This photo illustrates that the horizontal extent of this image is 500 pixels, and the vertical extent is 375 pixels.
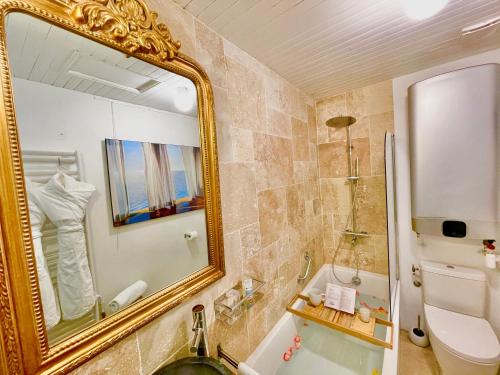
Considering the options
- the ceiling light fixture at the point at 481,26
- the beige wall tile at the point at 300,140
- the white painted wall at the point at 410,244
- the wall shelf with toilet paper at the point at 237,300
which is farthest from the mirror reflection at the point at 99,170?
the white painted wall at the point at 410,244

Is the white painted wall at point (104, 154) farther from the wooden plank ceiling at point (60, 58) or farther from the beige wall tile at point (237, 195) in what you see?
the beige wall tile at point (237, 195)

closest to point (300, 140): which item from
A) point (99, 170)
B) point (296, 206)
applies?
point (296, 206)

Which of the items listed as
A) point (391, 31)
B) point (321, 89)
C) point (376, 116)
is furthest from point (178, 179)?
point (376, 116)

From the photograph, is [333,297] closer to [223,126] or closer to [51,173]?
[223,126]

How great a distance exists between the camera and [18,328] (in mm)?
532

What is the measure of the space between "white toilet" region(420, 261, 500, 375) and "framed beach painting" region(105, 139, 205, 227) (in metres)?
1.92

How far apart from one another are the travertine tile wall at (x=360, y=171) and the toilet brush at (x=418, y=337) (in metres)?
0.53

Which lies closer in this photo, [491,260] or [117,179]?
[117,179]

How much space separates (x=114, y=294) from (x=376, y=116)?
7.90ft

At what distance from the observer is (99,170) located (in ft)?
2.35

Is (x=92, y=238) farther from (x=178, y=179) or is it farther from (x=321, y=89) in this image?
(x=321, y=89)

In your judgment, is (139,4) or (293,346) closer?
(139,4)

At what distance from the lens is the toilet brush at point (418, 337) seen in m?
1.81

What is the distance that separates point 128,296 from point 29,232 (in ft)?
1.30
